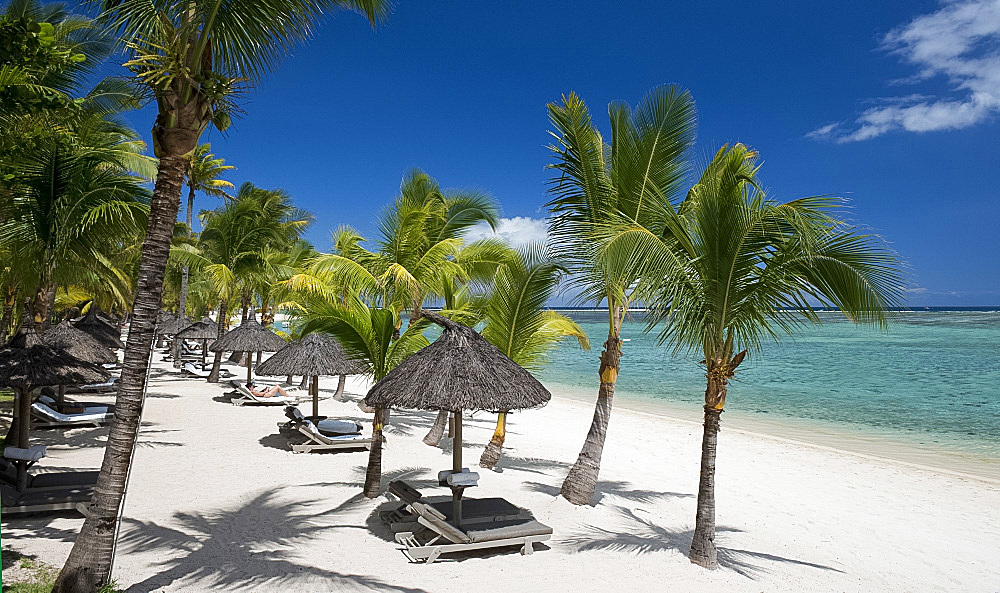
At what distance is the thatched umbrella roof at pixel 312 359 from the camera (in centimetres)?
1093

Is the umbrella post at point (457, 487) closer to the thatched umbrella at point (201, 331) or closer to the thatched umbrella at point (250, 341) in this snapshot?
the thatched umbrella at point (250, 341)

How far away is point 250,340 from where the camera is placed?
16844mm

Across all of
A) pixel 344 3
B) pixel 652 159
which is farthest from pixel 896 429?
pixel 344 3

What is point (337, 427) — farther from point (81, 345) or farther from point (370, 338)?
point (81, 345)

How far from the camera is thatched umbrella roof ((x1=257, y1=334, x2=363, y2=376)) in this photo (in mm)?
10930

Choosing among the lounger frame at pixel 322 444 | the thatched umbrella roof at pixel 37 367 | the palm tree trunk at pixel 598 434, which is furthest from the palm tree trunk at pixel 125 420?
the lounger frame at pixel 322 444

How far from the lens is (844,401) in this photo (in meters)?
24.5

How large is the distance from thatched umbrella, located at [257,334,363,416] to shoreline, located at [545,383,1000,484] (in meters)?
11.1

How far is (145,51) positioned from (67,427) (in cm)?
978

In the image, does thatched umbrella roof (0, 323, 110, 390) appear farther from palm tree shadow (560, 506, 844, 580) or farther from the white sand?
palm tree shadow (560, 506, 844, 580)

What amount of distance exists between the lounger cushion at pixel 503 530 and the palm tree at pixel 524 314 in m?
3.40

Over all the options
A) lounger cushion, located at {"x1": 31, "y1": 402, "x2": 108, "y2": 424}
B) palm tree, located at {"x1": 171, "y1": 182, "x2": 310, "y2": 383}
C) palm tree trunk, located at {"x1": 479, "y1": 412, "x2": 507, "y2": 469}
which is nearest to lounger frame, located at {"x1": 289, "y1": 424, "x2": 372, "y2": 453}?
palm tree trunk, located at {"x1": 479, "y1": 412, "x2": 507, "y2": 469}

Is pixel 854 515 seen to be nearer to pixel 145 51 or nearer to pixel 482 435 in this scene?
pixel 482 435

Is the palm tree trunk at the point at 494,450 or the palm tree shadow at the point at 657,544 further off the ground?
the palm tree trunk at the point at 494,450
